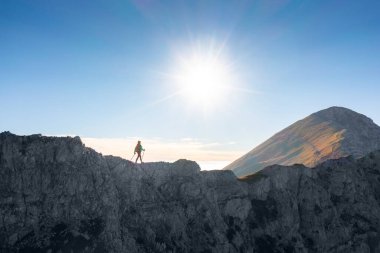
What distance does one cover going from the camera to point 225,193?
11856cm

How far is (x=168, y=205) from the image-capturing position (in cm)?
10600

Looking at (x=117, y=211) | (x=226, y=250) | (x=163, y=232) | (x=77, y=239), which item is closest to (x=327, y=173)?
(x=226, y=250)

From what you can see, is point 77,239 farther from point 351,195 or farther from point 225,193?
point 351,195

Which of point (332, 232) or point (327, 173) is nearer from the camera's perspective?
point (332, 232)

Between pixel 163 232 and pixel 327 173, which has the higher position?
pixel 327 173

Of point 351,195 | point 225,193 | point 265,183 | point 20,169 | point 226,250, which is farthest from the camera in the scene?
point 351,195

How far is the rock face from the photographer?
3531 inches

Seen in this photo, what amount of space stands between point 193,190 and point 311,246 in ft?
132

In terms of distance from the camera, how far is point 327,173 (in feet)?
458

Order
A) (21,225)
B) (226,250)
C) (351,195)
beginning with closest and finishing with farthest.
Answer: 1. (21,225)
2. (226,250)
3. (351,195)

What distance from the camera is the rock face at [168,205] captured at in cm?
8969

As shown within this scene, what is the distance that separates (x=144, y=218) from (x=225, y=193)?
2866 centimetres

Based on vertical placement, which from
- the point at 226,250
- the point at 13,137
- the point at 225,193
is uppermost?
the point at 13,137

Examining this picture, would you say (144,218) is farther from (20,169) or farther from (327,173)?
(327,173)
